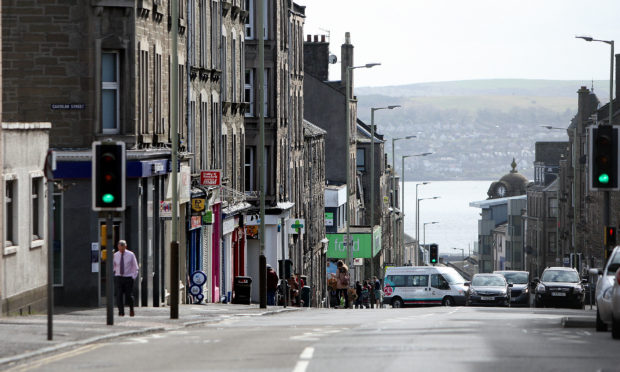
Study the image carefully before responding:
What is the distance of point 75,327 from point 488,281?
A: 33.1 meters

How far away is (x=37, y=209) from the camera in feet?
88.5

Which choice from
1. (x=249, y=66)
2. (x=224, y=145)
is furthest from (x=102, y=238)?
(x=249, y=66)

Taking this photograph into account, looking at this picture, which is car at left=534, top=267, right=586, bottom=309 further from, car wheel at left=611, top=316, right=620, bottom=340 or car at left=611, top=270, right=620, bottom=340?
car at left=611, top=270, right=620, bottom=340

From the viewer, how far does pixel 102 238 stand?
1234 inches

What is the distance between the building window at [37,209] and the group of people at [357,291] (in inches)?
869

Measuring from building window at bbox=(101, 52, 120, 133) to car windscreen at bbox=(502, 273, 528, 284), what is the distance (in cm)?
2995

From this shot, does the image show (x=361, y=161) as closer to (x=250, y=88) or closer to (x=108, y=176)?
(x=250, y=88)

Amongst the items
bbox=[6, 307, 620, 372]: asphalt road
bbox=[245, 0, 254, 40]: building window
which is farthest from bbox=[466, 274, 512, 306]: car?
bbox=[6, 307, 620, 372]: asphalt road

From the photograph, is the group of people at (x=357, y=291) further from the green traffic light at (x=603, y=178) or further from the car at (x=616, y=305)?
the car at (x=616, y=305)

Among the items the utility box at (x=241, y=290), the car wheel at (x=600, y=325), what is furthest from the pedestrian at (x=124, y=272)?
the utility box at (x=241, y=290)

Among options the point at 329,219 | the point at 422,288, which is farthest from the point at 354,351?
the point at 329,219

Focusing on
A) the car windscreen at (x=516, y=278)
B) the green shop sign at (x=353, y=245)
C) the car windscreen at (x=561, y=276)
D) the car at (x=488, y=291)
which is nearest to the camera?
the car windscreen at (x=561, y=276)

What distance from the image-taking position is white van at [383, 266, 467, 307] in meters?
53.3

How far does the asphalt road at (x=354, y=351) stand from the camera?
15.1 metres
